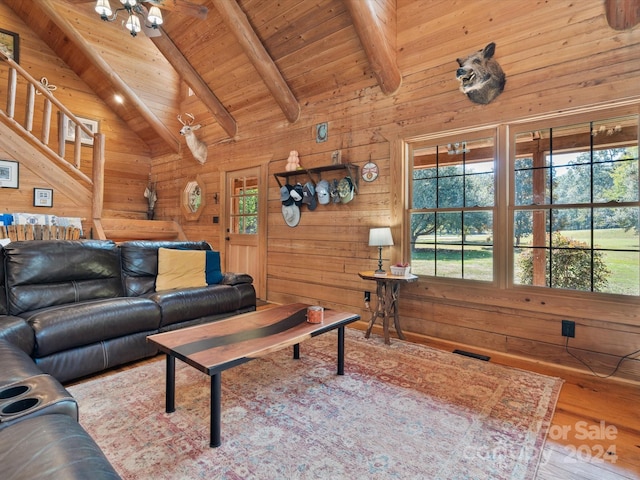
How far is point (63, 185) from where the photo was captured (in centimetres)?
468

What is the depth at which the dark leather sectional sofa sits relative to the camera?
37.5 inches

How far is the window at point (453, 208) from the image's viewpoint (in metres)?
3.10

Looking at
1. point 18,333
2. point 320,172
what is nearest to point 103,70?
point 320,172

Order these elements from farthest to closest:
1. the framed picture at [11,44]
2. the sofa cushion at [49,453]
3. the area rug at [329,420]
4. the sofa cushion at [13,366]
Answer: the framed picture at [11,44], the area rug at [329,420], the sofa cushion at [13,366], the sofa cushion at [49,453]

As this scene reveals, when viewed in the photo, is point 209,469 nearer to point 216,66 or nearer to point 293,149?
point 293,149

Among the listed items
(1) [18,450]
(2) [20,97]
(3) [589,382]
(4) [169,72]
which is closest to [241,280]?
(1) [18,450]

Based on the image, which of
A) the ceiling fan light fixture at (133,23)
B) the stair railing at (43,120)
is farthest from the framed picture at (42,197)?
the ceiling fan light fixture at (133,23)

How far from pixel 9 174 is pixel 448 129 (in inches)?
208

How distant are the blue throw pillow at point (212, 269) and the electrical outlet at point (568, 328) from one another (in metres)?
3.11

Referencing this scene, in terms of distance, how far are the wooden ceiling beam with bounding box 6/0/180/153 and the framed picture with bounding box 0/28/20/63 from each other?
342 mm

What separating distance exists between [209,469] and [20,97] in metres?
6.81

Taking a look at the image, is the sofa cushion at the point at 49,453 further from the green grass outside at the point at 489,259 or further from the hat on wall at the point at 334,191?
the hat on wall at the point at 334,191

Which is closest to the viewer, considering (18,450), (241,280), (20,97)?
(18,450)

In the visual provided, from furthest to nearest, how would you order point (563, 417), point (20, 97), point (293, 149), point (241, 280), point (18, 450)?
1. point (20, 97)
2. point (293, 149)
3. point (241, 280)
4. point (563, 417)
5. point (18, 450)
